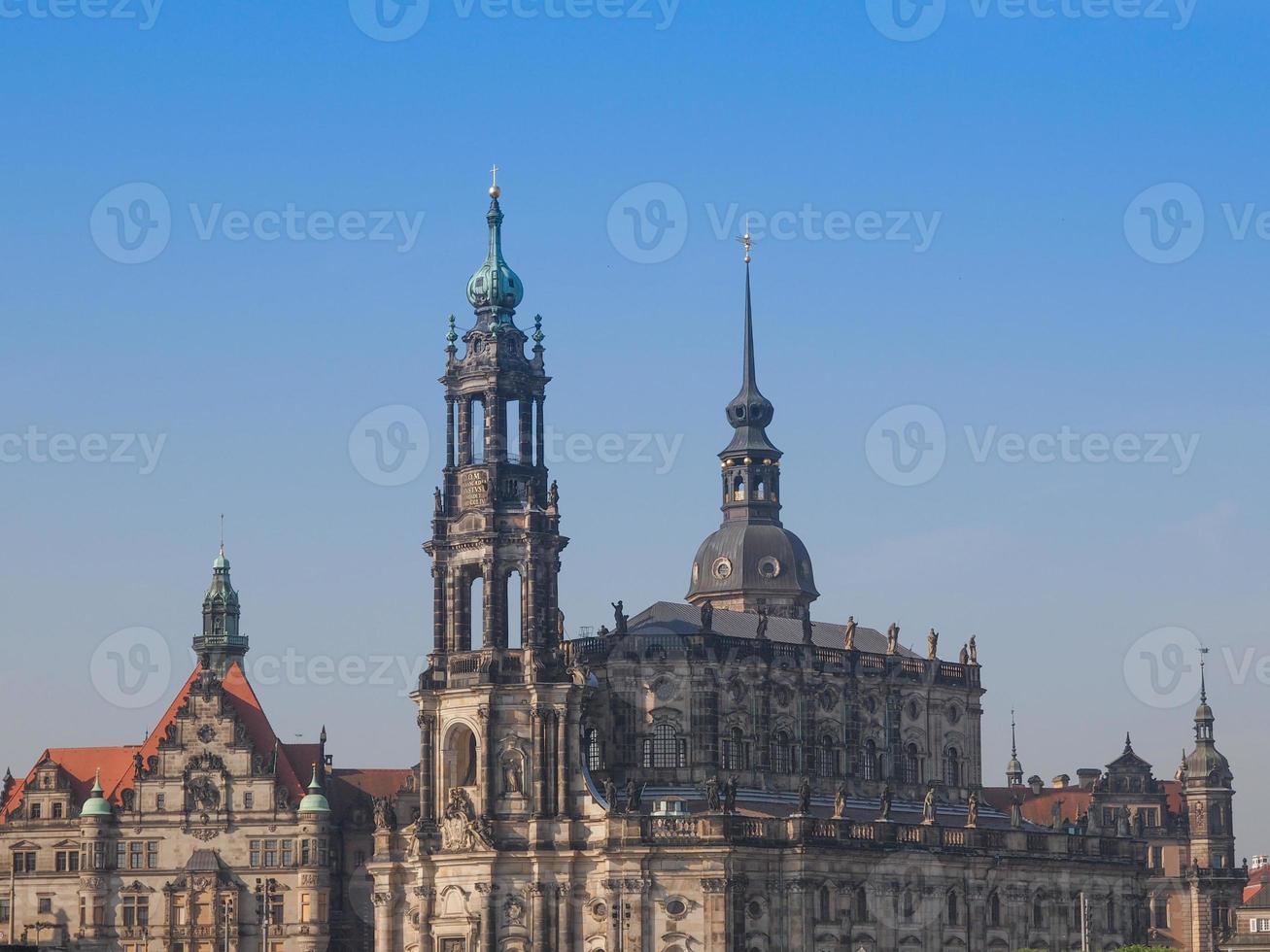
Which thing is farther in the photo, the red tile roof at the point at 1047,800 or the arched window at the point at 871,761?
the red tile roof at the point at 1047,800

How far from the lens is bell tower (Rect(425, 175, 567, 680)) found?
13775cm

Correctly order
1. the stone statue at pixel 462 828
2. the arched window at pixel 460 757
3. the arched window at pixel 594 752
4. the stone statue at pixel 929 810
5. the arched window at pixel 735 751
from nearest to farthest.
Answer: the stone statue at pixel 462 828 → the arched window at pixel 460 757 → the arched window at pixel 594 752 → the arched window at pixel 735 751 → the stone statue at pixel 929 810

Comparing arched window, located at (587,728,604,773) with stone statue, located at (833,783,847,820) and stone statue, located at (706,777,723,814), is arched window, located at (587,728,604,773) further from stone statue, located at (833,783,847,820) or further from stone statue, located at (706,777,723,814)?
stone statue, located at (833,783,847,820)

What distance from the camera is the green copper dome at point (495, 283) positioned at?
469 feet

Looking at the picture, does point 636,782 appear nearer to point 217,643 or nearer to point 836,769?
point 836,769

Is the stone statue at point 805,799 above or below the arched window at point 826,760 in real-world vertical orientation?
below

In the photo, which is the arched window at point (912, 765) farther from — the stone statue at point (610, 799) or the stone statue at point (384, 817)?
the stone statue at point (384, 817)

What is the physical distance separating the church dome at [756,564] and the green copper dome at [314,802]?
2322 centimetres

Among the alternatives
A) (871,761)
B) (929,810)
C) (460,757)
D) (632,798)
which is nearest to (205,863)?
(460,757)

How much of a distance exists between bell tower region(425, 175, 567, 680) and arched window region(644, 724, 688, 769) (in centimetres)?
729

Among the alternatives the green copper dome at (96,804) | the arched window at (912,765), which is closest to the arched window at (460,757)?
the green copper dome at (96,804)

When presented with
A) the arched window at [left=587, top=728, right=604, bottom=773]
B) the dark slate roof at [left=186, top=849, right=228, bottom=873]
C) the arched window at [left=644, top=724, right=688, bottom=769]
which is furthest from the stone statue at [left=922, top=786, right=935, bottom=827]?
the dark slate roof at [left=186, top=849, right=228, bottom=873]

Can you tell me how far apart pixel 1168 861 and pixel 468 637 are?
58900mm

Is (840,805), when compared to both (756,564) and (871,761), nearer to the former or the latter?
(871,761)
